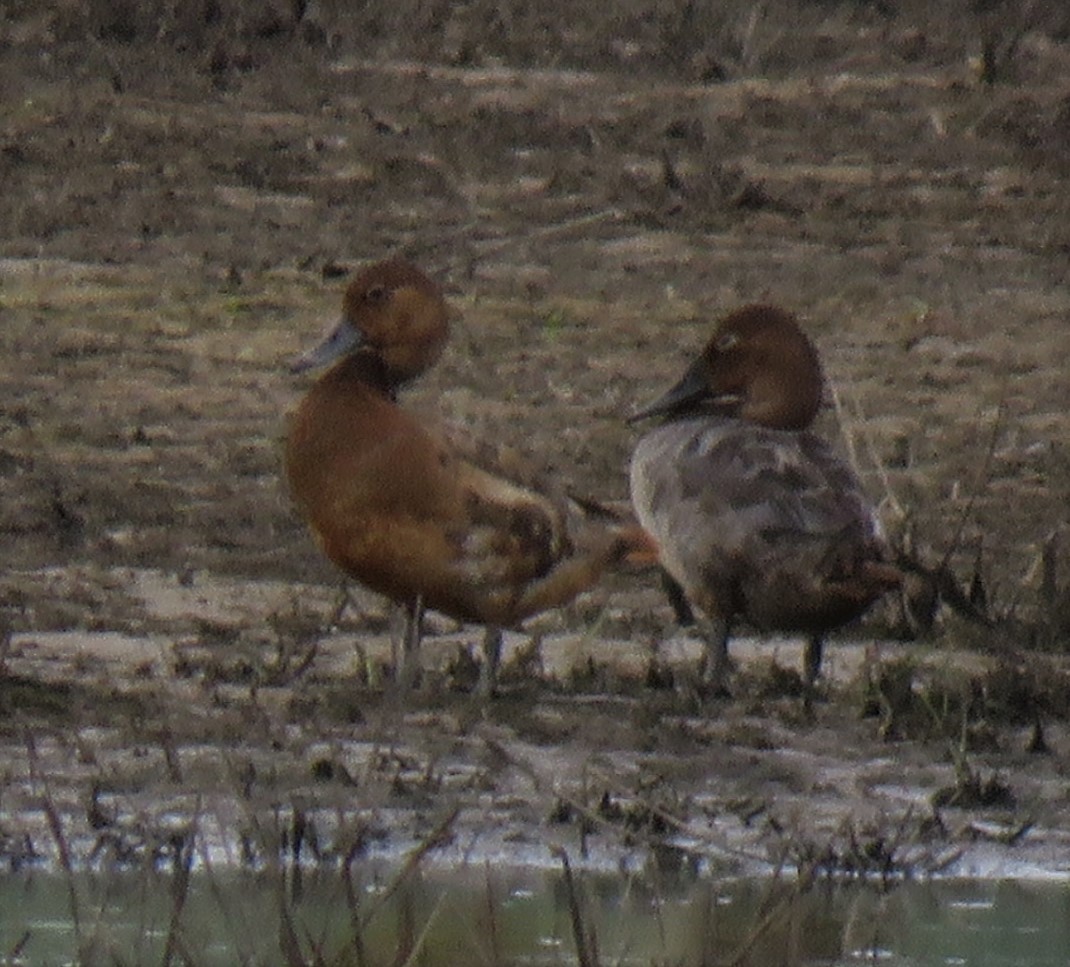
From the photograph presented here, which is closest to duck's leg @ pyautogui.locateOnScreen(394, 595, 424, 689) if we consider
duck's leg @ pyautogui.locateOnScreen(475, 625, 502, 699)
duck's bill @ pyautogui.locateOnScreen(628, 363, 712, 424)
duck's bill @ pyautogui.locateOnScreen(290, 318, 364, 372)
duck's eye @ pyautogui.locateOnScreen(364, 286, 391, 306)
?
duck's leg @ pyautogui.locateOnScreen(475, 625, 502, 699)

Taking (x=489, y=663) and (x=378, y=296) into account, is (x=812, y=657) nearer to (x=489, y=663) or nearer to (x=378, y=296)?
(x=489, y=663)

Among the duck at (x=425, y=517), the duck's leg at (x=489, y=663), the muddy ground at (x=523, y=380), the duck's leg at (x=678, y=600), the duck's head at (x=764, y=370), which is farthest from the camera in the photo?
the duck's leg at (x=678, y=600)

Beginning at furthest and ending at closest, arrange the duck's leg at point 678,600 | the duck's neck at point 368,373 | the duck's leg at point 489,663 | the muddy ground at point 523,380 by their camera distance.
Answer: the duck's leg at point 678,600 → the duck's neck at point 368,373 → the duck's leg at point 489,663 → the muddy ground at point 523,380

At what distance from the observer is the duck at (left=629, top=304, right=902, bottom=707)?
7625mm

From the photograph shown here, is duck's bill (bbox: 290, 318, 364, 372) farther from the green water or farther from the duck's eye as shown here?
the green water

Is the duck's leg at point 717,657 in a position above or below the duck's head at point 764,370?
below

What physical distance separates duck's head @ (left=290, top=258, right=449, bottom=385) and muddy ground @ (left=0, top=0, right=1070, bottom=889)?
0.59 m

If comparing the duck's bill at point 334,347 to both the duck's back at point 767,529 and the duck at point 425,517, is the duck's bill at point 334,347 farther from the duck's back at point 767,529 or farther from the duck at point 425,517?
the duck's back at point 767,529

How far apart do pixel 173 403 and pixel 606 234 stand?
2184 millimetres

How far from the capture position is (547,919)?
6414 mm

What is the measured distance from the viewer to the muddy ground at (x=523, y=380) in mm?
7066

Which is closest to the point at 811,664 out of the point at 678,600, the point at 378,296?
the point at 678,600

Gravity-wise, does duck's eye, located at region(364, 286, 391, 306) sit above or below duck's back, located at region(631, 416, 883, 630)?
above

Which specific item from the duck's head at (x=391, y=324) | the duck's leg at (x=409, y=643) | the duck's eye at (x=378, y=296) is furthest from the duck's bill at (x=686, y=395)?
the duck's leg at (x=409, y=643)
